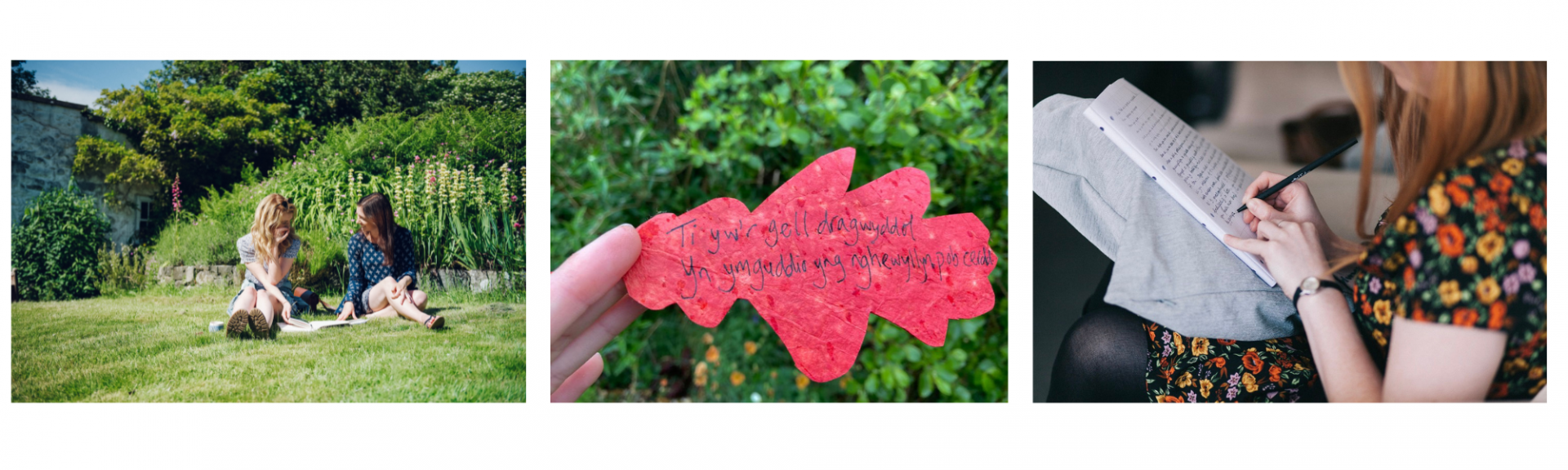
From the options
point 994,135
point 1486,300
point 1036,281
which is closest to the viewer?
point 1486,300

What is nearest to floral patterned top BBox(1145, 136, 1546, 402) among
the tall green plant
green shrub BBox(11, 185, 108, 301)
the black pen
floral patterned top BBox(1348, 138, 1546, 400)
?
floral patterned top BBox(1348, 138, 1546, 400)

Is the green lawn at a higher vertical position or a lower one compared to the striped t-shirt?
lower

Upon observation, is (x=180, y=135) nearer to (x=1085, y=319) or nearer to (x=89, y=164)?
(x=89, y=164)

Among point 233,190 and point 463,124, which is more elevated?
point 463,124

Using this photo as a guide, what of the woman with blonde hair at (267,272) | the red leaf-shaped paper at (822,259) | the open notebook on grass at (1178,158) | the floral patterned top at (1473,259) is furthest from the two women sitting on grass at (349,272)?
the floral patterned top at (1473,259)

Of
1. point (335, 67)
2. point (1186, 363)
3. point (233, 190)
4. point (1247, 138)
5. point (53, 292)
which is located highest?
point (335, 67)

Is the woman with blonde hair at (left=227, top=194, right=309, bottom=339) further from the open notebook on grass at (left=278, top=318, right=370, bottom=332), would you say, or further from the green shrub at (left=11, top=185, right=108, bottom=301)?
the green shrub at (left=11, top=185, right=108, bottom=301)

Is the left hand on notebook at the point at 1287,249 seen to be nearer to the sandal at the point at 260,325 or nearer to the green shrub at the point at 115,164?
the sandal at the point at 260,325

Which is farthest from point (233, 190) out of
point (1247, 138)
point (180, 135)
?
point (1247, 138)
